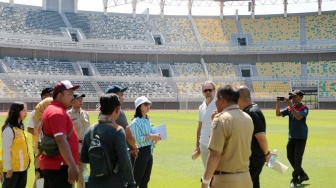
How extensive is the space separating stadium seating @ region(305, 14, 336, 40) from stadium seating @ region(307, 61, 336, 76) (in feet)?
12.9

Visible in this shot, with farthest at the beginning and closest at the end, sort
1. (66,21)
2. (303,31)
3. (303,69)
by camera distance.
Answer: (303,31), (303,69), (66,21)

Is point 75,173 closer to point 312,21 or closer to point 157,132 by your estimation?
point 157,132

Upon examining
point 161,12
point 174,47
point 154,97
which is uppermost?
point 161,12

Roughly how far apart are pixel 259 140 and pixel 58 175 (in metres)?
3.03

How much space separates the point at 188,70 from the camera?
70.6 m

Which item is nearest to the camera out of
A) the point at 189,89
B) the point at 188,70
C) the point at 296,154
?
the point at 296,154

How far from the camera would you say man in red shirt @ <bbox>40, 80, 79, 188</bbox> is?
5945mm

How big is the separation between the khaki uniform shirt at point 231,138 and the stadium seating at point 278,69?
216ft

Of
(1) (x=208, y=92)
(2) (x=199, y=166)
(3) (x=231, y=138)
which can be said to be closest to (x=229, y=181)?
(3) (x=231, y=138)

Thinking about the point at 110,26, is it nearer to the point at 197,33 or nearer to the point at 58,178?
the point at 197,33

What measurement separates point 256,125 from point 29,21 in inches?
2415

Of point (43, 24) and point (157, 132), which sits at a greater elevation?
point (43, 24)

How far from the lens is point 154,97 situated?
62094 mm

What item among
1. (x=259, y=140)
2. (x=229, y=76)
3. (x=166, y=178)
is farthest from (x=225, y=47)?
(x=259, y=140)
